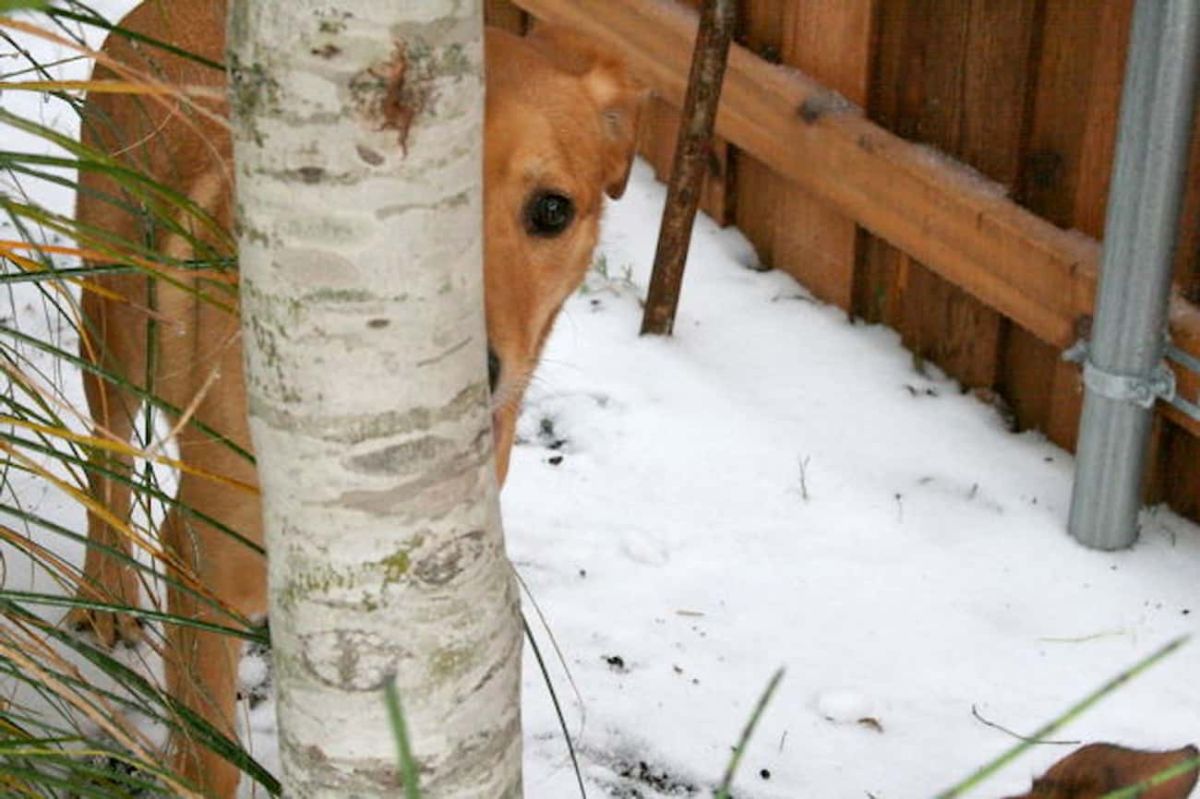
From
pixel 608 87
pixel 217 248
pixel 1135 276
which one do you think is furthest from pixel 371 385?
pixel 1135 276

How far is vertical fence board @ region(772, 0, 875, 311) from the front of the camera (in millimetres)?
4062

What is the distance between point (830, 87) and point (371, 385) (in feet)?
10.3

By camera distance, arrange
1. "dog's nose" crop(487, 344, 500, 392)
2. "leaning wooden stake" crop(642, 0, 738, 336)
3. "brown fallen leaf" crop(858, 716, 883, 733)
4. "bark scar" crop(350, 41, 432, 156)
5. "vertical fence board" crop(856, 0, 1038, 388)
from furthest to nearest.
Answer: "leaning wooden stake" crop(642, 0, 738, 336), "vertical fence board" crop(856, 0, 1038, 388), "brown fallen leaf" crop(858, 716, 883, 733), "dog's nose" crop(487, 344, 500, 392), "bark scar" crop(350, 41, 432, 156)

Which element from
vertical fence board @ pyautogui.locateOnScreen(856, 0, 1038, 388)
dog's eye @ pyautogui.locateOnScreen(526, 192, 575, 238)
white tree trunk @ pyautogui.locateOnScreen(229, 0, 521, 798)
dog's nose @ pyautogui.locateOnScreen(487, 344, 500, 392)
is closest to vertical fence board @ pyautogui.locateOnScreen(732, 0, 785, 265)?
vertical fence board @ pyautogui.locateOnScreen(856, 0, 1038, 388)

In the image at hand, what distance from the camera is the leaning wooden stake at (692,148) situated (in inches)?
155

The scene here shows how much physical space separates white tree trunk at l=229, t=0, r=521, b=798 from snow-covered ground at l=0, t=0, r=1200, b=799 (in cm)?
144

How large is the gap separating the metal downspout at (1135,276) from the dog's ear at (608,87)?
35.6 inches

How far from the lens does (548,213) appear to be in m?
2.67

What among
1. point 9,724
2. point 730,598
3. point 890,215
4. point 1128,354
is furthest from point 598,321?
point 9,724

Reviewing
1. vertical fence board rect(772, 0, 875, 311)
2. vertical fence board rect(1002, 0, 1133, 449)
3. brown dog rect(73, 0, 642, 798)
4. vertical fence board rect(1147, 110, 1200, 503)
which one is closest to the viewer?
brown dog rect(73, 0, 642, 798)

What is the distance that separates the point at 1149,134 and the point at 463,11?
2.12 m

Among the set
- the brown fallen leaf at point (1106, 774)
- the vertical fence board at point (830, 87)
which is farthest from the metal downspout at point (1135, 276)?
the brown fallen leaf at point (1106, 774)

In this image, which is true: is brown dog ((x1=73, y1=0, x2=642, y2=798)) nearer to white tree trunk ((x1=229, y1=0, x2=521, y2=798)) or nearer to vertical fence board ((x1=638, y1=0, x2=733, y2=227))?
white tree trunk ((x1=229, y1=0, x2=521, y2=798))

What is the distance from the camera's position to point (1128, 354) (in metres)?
3.21
